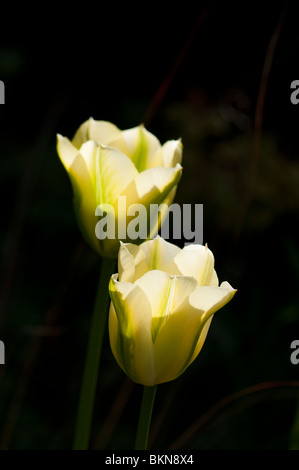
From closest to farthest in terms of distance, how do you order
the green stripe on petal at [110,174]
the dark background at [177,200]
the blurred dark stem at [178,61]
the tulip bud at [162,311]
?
the tulip bud at [162,311], the green stripe on petal at [110,174], the blurred dark stem at [178,61], the dark background at [177,200]

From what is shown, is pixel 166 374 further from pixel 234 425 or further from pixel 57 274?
pixel 57 274

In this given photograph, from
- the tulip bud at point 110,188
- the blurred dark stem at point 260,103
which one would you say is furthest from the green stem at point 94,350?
the blurred dark stem at point 260,103

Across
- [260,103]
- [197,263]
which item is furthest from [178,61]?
[197,263]

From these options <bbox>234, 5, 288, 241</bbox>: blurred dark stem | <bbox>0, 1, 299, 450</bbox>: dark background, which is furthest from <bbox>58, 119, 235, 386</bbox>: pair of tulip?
<bbox>0, 1, 299, 450</bbox>: dark background

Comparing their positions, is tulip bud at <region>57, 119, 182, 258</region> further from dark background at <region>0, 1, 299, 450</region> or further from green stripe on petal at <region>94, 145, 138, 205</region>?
dark background at <region>0, 1, 299, 450</region>

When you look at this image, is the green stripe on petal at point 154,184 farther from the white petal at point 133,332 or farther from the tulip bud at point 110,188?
the white petal at point 133,332

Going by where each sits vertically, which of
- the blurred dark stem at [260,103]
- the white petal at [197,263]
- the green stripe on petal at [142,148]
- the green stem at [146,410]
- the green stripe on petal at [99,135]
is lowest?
the green stem at [146,410]
